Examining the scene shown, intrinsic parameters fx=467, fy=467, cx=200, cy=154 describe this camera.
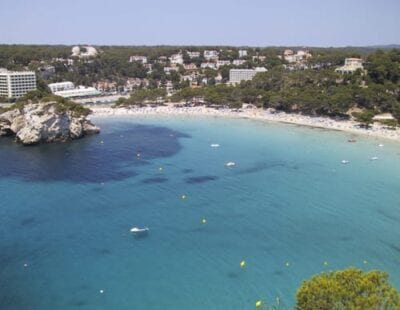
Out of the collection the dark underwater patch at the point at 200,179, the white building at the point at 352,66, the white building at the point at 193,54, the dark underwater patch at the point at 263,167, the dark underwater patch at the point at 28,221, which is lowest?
the dark underwater patch at the point at 28,221

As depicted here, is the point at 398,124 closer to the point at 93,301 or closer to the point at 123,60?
the point at 93,301

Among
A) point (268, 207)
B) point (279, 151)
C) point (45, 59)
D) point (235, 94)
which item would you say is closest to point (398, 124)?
point (279, 151)

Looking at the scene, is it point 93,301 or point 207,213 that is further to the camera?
point 207,213

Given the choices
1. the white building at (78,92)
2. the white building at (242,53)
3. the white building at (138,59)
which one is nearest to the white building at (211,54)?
the white building at (242,53)

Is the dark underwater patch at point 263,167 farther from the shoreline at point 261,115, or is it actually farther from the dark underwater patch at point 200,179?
the shoreline at point 261,115

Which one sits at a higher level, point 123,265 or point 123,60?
point 123,60

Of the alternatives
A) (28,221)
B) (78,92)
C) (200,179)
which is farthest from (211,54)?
(28,221)
